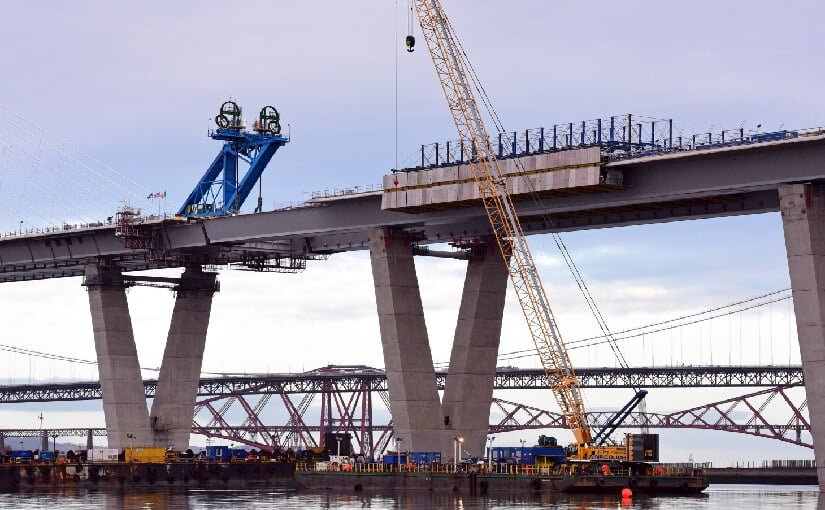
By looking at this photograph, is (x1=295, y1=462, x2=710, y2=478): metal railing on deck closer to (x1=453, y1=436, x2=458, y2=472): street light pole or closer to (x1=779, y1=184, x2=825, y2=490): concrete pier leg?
(x1=453, y1=436, x2=458, y2=472): street light pole

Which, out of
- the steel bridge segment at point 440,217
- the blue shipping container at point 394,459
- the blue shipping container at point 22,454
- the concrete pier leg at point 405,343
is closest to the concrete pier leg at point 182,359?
the steel bridge segment at point 440,217

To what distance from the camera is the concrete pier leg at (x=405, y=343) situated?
139750mm

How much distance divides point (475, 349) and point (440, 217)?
548 inches

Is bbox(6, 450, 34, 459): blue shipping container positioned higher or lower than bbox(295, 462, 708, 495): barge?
higher

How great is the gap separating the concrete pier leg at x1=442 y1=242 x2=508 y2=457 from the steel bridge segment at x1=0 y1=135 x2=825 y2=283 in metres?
4.57

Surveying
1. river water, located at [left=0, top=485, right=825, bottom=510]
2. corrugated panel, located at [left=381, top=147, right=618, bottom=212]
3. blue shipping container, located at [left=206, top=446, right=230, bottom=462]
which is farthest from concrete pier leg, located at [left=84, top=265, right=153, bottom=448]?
corrugated panel, located at [left=381, top=147, right=618, bottom=212]

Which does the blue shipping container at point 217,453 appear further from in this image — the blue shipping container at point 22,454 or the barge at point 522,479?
the barge at point 522,479

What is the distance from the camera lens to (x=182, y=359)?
575 feet

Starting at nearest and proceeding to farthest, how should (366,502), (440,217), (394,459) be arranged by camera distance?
(366,502) → (394,459) → (440,217)

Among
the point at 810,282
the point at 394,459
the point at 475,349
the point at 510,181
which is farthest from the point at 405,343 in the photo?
the point at 810,282

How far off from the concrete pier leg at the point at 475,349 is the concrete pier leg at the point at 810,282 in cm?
3810

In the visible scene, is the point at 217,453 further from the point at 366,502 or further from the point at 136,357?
the point at 366,502

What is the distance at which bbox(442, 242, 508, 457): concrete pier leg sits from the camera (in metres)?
144

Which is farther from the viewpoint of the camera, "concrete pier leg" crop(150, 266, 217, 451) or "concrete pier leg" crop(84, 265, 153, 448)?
"concrete pier leg" crop(150, 266, 217, 451)
